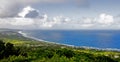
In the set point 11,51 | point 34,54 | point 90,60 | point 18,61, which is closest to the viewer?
point 18,61

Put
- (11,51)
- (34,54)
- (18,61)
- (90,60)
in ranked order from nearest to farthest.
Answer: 1. (18,61)
2. (90,60)
3. (34,54)
4. (11,51)

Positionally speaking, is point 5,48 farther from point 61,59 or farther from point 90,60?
point 90,60

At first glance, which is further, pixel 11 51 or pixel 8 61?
pixel 11 51

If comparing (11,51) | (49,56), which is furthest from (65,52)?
(11,51)

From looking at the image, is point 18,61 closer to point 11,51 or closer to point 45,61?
point 45,61

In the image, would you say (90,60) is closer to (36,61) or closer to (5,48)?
(36,61)

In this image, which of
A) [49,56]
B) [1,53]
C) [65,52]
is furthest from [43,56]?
[1,53]

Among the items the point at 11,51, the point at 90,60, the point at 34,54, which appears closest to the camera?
the point at 90,60

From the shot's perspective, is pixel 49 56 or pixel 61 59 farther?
pixel 49 56

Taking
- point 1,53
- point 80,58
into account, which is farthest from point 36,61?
point 1,53
